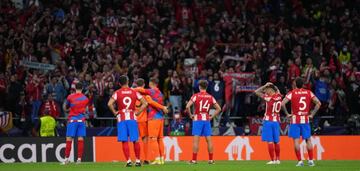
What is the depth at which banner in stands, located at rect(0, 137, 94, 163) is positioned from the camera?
1081 inches

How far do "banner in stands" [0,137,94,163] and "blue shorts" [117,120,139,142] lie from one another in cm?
589

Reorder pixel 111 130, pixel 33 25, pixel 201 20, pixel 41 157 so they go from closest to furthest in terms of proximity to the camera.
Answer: pixel 41 157 → pixel 111 130 → pixel 33 25 → pixel 201 20

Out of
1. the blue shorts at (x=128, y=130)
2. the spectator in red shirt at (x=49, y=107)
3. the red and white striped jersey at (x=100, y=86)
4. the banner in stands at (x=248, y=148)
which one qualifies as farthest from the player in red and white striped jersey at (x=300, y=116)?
the spectator in red shirt at (x=49, y=107)

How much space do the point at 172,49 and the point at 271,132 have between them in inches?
380

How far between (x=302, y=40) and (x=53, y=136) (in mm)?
11651

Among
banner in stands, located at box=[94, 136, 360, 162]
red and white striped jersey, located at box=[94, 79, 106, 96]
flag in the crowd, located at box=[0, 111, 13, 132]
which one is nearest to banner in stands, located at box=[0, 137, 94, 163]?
flag in the crowd, located at box=[0, 111, 13, 132]

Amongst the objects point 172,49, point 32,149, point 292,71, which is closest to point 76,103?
point 32,149

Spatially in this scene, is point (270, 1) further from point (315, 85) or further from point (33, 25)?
point (33, 25)

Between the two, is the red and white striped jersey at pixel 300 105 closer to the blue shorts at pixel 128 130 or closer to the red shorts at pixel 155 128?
the red shorts at pixel 155 128

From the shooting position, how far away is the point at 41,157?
2770 centimetres

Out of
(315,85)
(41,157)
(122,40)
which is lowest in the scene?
(41,157)

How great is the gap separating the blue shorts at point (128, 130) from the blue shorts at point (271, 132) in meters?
4.08

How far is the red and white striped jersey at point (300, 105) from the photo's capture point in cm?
2328

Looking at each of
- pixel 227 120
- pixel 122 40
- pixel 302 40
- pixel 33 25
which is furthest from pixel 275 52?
pixel 33 25
